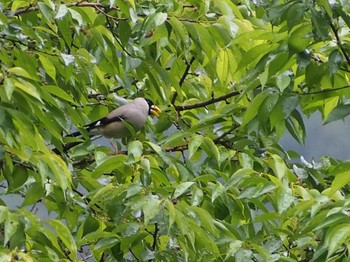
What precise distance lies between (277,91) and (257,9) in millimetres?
2599

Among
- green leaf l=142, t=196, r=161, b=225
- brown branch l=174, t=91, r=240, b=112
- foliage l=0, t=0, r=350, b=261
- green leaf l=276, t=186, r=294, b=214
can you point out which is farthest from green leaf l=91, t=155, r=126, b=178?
brown branch l=174, t=91, r=240, b=112

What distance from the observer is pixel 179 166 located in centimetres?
490

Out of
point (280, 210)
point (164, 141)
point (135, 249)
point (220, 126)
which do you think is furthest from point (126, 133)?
point (280, 210)

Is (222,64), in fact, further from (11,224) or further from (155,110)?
(11,224)

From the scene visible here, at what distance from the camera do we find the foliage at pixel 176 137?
3.62 metres

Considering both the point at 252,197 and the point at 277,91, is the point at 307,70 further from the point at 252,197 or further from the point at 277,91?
the point at 252,197

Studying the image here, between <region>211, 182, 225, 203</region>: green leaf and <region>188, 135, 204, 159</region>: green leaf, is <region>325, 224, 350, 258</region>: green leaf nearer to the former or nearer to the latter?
<region>211, 182, 225, 203</region>: green leaf

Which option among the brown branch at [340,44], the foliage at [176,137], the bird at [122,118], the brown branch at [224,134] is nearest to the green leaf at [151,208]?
the foliage at [176,137]

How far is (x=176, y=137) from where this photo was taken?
4.81 metres

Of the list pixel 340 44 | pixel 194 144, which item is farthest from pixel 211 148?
pixel 340 44

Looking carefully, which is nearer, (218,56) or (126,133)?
(218,56)

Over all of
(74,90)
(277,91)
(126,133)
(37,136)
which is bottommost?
(126,133)

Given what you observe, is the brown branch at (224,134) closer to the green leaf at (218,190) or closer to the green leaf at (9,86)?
the green leaf at (218,190)

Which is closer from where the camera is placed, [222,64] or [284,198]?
[284,198]
